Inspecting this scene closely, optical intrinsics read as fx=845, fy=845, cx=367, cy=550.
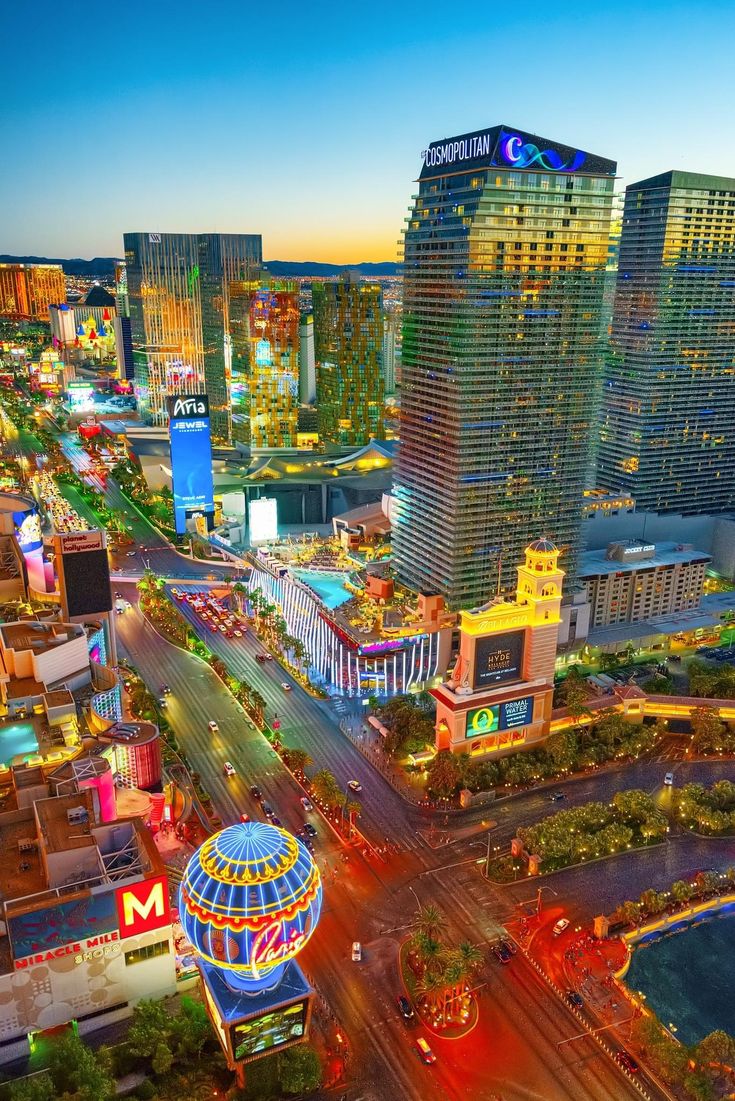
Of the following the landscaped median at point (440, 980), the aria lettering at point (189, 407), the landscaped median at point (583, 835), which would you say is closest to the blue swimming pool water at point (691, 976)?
the landscaped median at point (583, 835)

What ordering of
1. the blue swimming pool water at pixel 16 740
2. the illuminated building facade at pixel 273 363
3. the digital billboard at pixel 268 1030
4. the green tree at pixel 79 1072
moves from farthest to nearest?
the illuminated building facade at pixel 273 363 < the blue swimming pool water at pixel 16 740 < the digital billboard at pixel 268 1030 < the green tree at pixel 79 1072

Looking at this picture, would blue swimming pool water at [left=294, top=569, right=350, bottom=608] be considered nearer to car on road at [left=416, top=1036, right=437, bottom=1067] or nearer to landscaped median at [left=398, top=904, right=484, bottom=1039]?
landscaped median at [left=398, top=904, right=484, bottom=1039]

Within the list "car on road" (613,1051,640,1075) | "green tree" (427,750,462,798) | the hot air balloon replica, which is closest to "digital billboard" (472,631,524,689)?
"green tree" (427,750,462,798)

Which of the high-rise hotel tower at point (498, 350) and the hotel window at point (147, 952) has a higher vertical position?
the high-rise hotel tower at point (498, 350)

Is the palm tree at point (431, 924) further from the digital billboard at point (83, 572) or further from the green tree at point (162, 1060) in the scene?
the digital billboard at point (83, 572)

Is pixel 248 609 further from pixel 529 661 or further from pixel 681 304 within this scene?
pixel 681 304
